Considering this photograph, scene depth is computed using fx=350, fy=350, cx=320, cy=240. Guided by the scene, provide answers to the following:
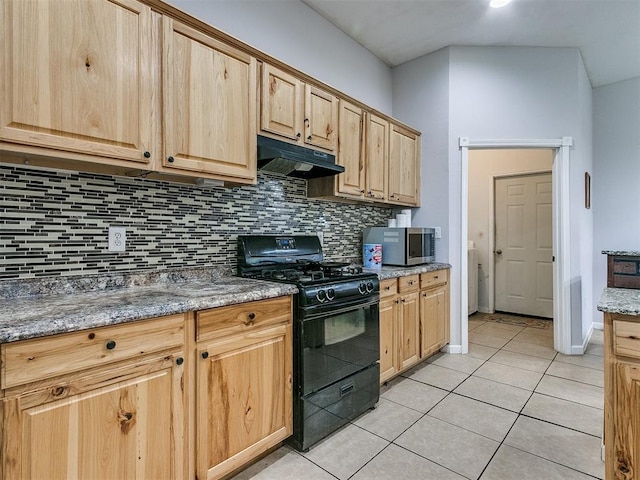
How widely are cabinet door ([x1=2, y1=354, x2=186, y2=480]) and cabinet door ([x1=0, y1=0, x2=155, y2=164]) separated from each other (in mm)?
876

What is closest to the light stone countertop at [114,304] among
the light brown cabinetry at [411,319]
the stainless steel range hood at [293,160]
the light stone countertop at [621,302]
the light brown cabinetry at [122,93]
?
the light brown cabinetry at [122,93]

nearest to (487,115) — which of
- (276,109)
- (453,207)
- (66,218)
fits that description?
(453,207)

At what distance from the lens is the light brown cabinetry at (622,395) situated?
53.8 inches

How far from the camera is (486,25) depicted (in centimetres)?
306

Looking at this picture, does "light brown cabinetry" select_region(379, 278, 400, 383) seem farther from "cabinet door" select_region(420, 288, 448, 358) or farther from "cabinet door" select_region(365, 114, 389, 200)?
"cabinet door" select_region(365, 114, 389, 200)

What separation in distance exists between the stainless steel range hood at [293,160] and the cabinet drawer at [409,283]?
97cm

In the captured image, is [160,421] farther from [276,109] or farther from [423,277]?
[423,277]

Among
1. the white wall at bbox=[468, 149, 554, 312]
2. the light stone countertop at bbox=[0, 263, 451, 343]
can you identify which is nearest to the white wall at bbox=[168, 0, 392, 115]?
the light stone countertop at bbox=[0, 263, 451, 343]

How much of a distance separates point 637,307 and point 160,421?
188 cm

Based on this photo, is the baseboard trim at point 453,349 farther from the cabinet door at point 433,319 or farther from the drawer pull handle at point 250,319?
the drawer pull handle at point 250,319

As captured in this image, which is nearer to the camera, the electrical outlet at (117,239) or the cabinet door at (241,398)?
the cabinet door at (241,398)

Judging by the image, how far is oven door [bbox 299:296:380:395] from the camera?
1.83 meters

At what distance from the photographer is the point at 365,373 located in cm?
220

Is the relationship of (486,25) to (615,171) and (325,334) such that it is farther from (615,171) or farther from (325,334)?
(325,334)
